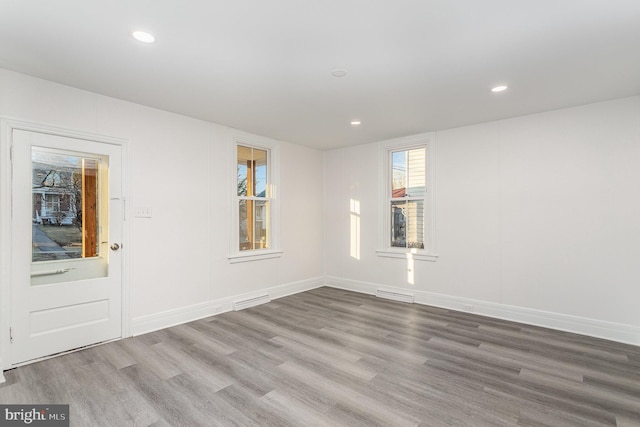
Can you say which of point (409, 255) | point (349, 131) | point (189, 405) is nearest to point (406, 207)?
point (409, 255)

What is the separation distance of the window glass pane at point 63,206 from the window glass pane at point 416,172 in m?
4.34

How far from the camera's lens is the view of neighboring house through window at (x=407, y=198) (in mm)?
5145

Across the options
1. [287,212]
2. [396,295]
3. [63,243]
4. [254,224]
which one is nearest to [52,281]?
[63,243]

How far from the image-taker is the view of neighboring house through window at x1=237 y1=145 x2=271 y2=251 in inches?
196

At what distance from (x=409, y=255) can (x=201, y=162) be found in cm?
349

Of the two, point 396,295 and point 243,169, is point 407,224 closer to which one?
point 396,295

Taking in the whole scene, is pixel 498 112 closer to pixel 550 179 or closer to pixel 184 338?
pixel 550 179

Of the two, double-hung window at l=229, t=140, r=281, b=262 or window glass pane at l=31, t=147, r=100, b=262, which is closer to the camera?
window glass pane at l=31, t=147, r=100, b=262

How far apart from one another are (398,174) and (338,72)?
2.88 m

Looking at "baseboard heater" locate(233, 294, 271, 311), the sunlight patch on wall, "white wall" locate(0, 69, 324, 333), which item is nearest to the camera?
"white wall" locate(0, 69, 324, 333)

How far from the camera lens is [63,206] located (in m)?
3.20

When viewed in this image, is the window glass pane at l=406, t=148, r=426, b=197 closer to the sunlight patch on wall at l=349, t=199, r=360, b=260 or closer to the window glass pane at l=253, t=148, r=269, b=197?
the sunlight patch on wall at l=349, t=199, r=360, b=260

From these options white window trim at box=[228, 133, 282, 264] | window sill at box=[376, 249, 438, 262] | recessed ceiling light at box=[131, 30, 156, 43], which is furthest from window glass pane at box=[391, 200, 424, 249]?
recessed ceiling light at box=[131, 30, 156, 43]

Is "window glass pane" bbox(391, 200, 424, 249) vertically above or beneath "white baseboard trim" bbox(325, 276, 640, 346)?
above
